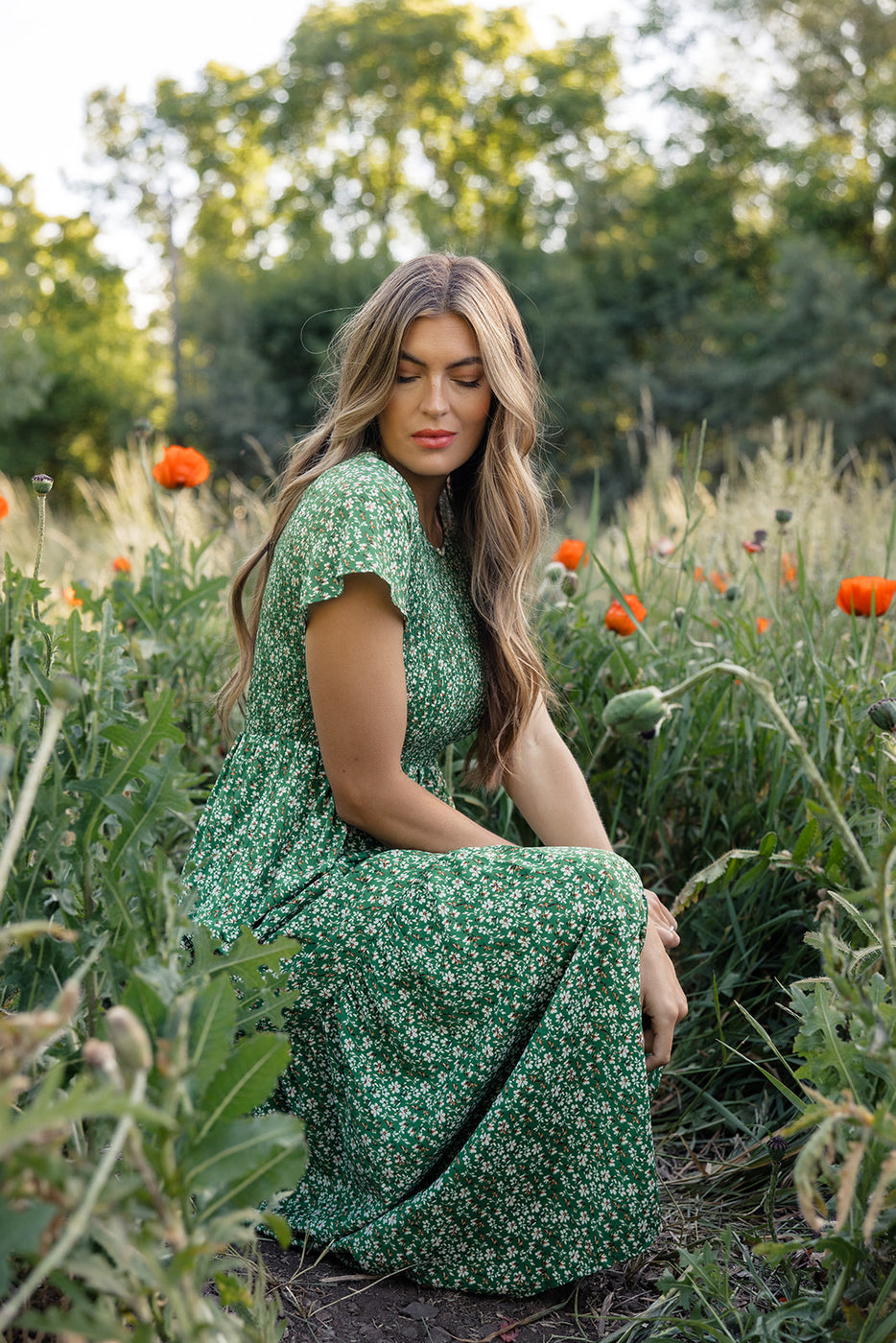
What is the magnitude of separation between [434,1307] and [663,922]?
60 cm

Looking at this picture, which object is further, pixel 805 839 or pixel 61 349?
pixel 61 349

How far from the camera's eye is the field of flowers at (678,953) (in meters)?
0.63

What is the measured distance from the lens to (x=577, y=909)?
137 cm

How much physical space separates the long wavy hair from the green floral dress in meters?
0.27

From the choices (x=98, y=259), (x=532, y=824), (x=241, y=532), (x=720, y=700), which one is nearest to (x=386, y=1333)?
(x=532, y=824)

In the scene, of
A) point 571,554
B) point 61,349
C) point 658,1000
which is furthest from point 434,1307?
point 61,349

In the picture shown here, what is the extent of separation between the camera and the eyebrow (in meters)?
1.78

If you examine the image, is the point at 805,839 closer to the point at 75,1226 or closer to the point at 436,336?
the point at 436,336

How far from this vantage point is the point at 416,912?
1.43m

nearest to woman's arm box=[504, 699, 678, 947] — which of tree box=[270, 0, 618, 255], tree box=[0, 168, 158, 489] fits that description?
tree box=[0, 168, 158, 489]

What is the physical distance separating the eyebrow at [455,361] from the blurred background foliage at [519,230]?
9226 mm

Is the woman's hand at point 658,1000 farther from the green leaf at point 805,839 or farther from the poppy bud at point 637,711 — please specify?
the poppy bud at point 637,711

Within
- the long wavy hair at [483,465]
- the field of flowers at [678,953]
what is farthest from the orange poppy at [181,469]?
the long wavy hair at [483,465]

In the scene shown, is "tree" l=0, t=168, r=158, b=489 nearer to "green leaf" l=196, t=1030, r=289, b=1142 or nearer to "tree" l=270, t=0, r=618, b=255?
"tree" l=270, t=0, r=618, b=255
